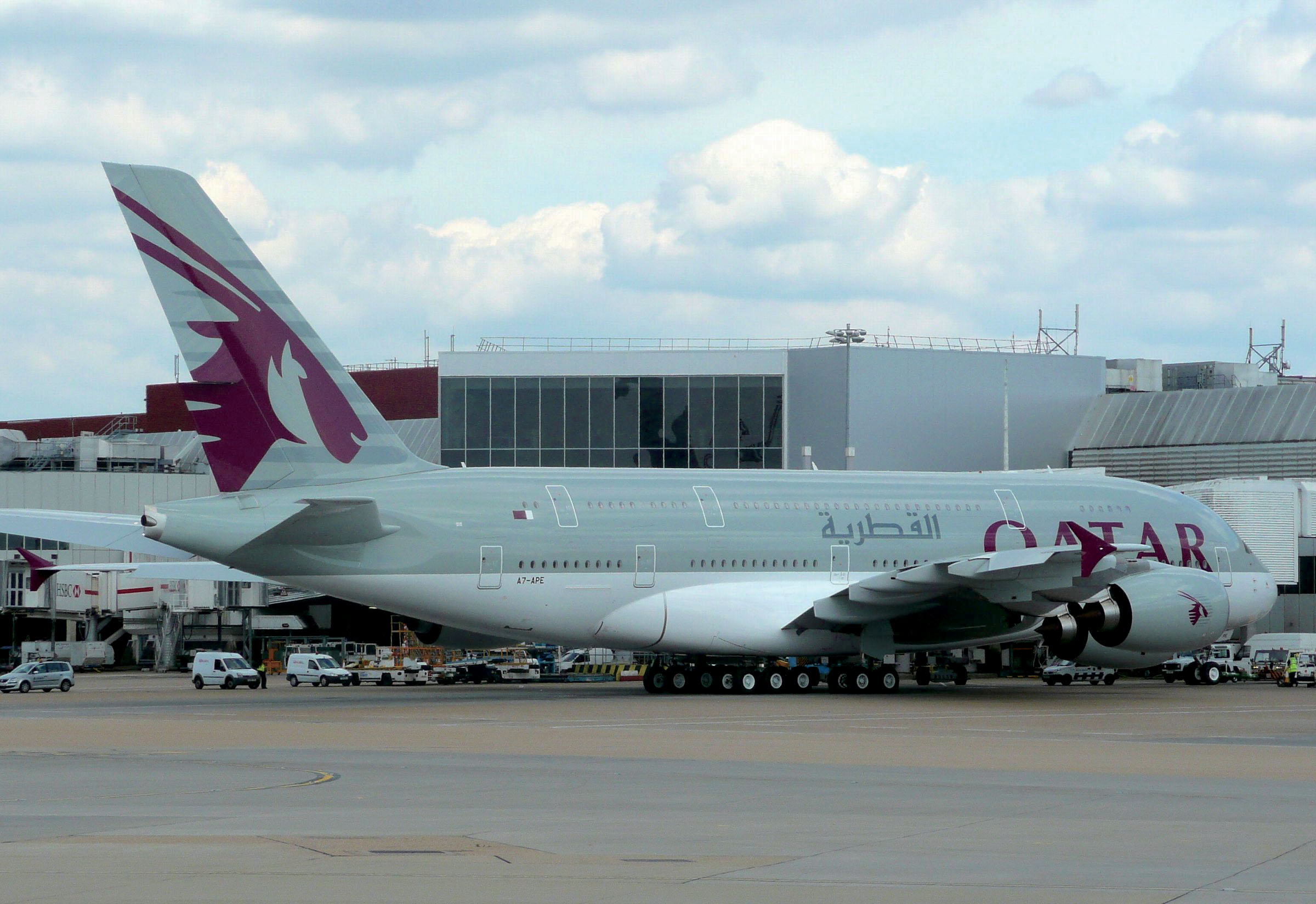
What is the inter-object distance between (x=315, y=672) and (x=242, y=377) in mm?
18523

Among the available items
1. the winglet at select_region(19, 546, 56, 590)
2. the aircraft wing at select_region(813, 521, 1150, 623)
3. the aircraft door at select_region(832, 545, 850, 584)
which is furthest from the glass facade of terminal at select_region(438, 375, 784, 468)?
the aircraft wing at select_region(813, 521, 1150, 623)

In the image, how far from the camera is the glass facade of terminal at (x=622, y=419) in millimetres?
67625

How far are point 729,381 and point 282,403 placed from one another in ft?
119

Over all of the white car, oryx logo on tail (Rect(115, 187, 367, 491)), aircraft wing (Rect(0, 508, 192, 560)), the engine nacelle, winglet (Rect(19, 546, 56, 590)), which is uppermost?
oryx logo on tail (Rect(115, 187, 367, 491))

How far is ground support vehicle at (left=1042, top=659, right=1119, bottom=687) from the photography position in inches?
1801

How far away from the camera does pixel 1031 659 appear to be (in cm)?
5388

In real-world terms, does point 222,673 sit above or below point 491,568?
below

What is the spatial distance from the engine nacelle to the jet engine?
0.04 feet

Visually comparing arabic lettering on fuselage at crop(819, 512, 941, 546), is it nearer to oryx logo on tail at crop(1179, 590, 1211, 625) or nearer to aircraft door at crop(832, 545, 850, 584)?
aircraft door at crop(832, 545, 850, 584)

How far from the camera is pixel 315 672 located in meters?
49.5

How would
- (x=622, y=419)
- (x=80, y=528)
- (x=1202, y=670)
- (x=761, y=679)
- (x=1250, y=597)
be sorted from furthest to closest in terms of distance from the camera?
(x=622, y=419) → (x=1202, y=670) → (x=1250, y=597) → (x=761, y=679) → (x=80, y=528)

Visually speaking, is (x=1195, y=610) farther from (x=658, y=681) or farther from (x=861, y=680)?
(x=658, y=681)

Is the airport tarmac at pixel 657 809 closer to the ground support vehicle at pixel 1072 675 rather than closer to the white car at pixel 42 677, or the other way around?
the ground support vehicle at pixel 1072 675

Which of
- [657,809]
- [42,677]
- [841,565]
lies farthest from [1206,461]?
[657,809]
